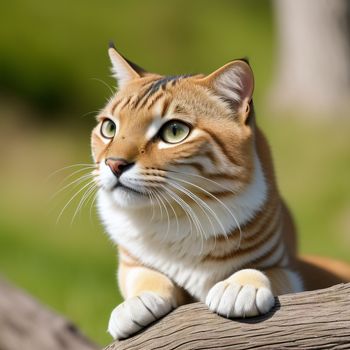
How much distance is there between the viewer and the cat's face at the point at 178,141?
6.59 ft

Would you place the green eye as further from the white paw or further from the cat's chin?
the white paw

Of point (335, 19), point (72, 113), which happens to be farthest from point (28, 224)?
point (335, 19)

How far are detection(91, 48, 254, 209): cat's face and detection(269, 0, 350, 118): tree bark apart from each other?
4.78 meters

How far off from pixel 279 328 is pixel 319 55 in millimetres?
5329

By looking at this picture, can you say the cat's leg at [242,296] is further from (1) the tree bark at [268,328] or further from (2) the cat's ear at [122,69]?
(2) the cat's ear at [122,69]

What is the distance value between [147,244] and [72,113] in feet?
Result: 20.0

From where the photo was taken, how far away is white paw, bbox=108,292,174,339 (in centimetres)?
200

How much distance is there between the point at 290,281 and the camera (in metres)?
2.19

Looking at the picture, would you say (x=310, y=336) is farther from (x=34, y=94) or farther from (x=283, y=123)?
(x=34, y=94)

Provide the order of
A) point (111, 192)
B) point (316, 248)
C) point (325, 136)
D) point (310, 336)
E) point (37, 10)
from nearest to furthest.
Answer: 1. point (310, 336)
2. point (111, 192)
3. point (316, 248)
4. point (325, 136)
5. point (37, 10)

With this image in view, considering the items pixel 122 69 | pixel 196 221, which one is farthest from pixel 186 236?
pixel 122 69

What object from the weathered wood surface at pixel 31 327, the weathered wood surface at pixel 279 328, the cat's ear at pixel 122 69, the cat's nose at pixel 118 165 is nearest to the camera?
the weathered wood surface at pixel 279 328

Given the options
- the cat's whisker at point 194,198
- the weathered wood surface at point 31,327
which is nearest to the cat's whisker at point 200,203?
the cat's whisker at point 194,198

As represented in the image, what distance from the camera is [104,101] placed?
25.8 ft
